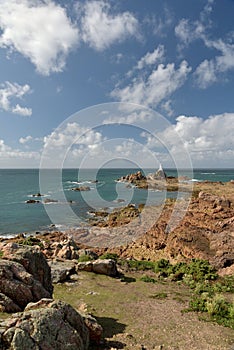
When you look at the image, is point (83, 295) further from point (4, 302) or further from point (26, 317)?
point (26, 317)

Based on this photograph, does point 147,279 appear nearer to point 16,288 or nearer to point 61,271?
point 61,271

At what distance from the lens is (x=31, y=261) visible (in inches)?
466

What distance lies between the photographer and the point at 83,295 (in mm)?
14812

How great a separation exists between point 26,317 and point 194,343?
6727mm

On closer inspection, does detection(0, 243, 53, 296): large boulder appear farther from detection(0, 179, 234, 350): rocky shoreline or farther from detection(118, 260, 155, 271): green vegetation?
detection(118, 260, 155, 271): green vegetation

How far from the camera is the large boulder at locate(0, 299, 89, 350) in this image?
6289 millimetres

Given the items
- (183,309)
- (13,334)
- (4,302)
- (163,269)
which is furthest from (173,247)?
(13,334)

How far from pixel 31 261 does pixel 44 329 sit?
5497 millimetres

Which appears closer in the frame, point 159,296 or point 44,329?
point 44,329

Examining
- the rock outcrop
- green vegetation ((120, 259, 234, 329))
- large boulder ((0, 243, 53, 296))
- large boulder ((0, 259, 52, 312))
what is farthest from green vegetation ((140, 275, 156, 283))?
large boulder ((0, 259, 52, 312))

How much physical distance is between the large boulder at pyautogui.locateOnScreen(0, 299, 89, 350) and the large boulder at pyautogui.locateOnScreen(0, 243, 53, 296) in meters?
3.90

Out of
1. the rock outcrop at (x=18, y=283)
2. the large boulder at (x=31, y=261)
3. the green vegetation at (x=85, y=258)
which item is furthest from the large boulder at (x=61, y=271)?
the rock outcrop at (x=18, y=283)

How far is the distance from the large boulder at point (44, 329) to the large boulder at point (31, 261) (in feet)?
12.8

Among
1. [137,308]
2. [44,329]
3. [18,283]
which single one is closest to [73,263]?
[137,308]
